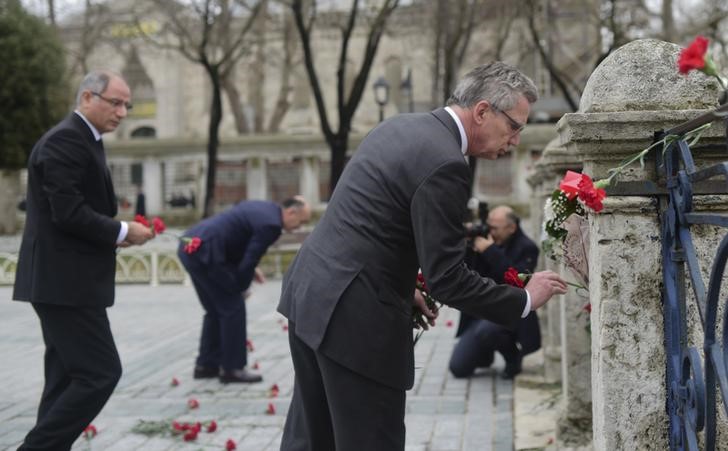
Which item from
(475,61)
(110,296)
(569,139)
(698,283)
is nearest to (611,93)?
(569,139)

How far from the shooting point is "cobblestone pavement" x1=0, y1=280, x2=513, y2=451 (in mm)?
6430

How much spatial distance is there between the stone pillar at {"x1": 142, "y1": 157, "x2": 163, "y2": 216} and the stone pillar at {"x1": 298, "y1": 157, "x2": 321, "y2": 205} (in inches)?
180

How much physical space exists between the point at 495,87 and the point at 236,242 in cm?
540

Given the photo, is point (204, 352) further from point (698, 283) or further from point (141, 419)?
point (698, 283)

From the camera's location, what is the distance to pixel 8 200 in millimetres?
30031

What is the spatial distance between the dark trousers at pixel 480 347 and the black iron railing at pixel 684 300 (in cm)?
499

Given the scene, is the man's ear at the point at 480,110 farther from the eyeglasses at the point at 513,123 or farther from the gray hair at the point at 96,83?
the gray hair at the point at 96,83

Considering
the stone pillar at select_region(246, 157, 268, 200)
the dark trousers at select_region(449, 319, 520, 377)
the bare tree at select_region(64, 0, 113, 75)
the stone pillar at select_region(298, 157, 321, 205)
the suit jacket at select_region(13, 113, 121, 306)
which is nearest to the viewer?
the suit jacket at select_region(13, 113, 121, 306)

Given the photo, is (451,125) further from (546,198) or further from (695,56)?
(546,198)

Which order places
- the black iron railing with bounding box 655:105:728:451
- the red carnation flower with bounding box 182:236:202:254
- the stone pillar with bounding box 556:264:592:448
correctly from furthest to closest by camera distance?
the red carnation flower with bounding box 182:236:202:254
the stone pillar with bounding box 556:264:592:448
the black iron railing with bounding box 655:105:728:451

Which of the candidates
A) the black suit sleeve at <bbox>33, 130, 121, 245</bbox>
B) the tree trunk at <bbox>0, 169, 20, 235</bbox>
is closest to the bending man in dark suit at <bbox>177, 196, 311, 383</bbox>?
the black suit sleeve at <bbox>33, 130, 121, 245</bbox>

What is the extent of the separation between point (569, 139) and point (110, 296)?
9.10 feet

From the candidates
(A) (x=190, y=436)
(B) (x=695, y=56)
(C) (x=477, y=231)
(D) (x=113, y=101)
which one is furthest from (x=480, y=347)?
(B) (x=695, y=56)

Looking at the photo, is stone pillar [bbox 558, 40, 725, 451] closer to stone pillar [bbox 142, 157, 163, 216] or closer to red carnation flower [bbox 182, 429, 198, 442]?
red carnation flower [bbox 182, 429, 198, 442]
